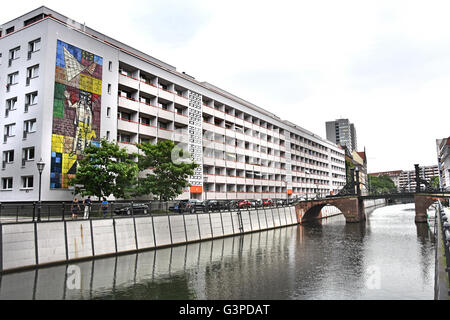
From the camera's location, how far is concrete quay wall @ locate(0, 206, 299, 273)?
19609mm

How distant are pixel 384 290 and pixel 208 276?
350 inches

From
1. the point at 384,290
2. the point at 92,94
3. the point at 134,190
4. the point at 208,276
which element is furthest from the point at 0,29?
the point at 384,290

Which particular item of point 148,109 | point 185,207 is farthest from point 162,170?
point 148,109

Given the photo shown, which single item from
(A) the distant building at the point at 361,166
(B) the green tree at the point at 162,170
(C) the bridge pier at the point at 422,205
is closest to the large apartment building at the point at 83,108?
(B) the green tree at the point at 162,170

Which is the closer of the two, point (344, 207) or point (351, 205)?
point (351, 205)

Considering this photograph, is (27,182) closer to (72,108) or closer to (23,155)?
(23,155)

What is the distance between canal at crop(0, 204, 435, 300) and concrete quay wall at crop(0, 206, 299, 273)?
3.06ft

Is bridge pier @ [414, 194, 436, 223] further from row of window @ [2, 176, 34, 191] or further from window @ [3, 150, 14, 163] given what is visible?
window @ [3, 150, 14, 163]

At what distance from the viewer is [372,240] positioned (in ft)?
116

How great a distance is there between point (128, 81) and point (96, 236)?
26734mm

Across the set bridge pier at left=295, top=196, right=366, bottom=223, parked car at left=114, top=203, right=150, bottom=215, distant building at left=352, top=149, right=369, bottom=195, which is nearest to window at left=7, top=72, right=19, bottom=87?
parked car at left=114, top=203, right=150, bottom=215

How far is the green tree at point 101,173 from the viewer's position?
33438mm

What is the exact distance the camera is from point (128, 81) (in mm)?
45594
